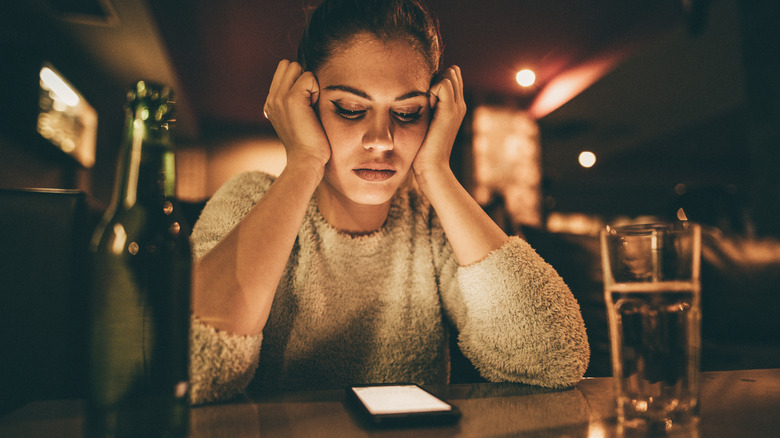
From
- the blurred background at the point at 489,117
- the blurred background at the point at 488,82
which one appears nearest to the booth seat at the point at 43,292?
the blurred background at the point at 489,117

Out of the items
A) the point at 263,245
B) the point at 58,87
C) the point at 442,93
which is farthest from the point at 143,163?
the point at 58,87

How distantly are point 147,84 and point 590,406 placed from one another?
1.92 feet

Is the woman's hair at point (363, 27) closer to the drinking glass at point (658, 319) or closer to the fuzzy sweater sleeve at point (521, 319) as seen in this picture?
the fuzzy sweater sleeve at point (521, 319)

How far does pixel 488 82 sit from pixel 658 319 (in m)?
4.42

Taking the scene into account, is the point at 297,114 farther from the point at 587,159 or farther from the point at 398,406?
the point at 587,159

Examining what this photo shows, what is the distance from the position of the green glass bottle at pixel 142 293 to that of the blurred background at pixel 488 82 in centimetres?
162

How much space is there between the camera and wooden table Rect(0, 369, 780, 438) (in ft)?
1.45

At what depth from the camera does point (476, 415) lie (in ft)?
1.65

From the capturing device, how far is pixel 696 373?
0.48m

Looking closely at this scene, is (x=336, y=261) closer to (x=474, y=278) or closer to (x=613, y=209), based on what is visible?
(x=474, y=278)

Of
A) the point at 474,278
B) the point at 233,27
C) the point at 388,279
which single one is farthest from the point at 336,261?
the point at 233,27

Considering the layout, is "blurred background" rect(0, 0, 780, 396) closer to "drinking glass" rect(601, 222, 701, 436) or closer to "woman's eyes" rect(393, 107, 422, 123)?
"woman's eyes" rect(393, 107, 422, 123)

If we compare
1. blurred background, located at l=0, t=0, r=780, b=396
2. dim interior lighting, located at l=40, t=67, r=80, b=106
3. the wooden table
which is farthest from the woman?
dim interior lighting, located at l=40, t=67, r=80, b=106

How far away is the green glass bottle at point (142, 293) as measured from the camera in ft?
1.16
